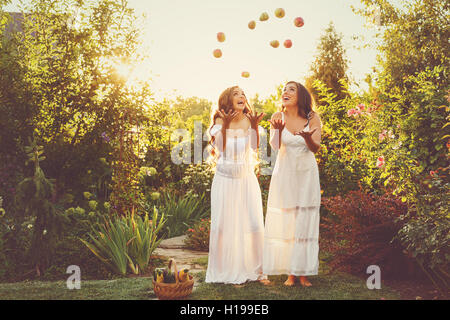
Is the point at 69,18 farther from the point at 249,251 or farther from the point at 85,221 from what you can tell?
the point at 249,251

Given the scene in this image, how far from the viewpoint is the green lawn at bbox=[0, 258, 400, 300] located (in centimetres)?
436

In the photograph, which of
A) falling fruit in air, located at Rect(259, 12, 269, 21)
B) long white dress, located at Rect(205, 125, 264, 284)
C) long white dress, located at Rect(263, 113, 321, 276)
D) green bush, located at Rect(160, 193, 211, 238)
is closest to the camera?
long white dress, located at Rect(263, 113, 321, 276)

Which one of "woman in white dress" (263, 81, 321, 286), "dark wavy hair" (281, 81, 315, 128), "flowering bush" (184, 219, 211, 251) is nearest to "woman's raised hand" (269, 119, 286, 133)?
"woman in white dress" (263, 81, 321, 286)

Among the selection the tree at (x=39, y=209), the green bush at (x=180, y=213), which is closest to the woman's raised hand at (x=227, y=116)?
the tree at (x=39, y=209)

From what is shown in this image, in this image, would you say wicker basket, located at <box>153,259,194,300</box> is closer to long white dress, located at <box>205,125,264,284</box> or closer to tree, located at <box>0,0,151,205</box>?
long white dress, located at <box>205,125,264,284</box>

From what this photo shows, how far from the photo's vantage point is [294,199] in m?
4.70

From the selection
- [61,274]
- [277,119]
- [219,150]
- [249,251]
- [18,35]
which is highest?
[18,35]

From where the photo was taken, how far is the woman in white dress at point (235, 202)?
4766mm

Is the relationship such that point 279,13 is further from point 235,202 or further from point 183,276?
point 183,276

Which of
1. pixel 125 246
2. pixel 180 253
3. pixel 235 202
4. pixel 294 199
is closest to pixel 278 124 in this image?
pixel 294 199

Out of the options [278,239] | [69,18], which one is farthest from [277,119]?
[69,18]

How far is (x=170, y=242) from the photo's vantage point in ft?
24.7

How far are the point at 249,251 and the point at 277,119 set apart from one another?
1.54 m

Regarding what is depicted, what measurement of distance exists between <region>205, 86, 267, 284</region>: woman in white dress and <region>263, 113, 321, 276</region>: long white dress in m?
0.19
